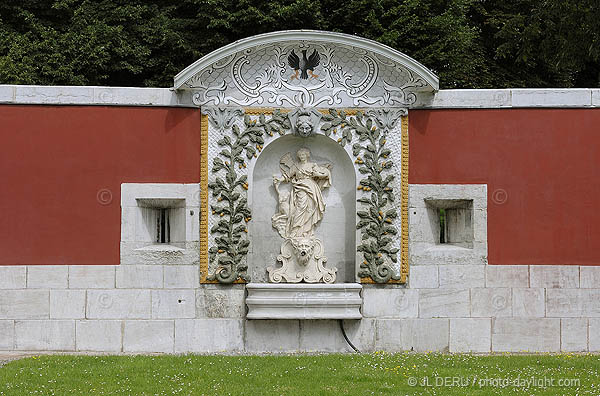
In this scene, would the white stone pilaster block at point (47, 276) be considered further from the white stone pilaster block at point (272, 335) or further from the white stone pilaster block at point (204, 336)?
the white stone pilaster block at point (272, 335)

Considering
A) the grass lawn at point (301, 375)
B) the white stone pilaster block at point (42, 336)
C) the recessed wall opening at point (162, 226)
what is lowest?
the grass lawn at point (301, 375)

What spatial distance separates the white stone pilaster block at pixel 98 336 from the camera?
9688mm

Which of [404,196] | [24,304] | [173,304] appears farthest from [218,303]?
[404,196]

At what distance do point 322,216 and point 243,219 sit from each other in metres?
0.95

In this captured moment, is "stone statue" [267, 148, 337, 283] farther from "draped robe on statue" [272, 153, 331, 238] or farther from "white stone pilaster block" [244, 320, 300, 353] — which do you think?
"white stone pilaster block" [244, 320, 300, 353]

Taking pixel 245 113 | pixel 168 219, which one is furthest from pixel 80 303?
pixel 245 113

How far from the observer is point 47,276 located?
9719mm

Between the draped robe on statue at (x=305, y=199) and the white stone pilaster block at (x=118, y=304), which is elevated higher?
the draped robe on statue at (x=305, y=199)

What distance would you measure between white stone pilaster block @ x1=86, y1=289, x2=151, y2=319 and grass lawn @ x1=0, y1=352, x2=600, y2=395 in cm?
78

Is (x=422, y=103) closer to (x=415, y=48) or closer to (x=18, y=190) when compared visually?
(x=18, y=190)

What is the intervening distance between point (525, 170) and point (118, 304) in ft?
16.0

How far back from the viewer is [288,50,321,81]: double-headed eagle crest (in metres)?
9.98

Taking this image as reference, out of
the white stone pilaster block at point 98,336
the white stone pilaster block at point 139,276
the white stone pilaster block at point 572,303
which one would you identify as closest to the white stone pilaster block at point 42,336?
the white stone pilaster block at point 98,336

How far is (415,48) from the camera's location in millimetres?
15711
